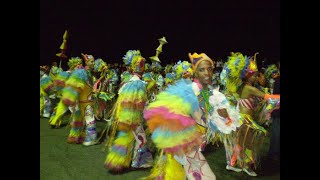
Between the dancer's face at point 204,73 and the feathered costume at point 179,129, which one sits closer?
the feathered costume at point 179,129

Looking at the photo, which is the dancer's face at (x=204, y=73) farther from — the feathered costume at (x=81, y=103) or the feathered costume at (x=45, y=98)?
the feathered costume at (x=45, y=98)

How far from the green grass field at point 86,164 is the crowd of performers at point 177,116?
193 millimetres

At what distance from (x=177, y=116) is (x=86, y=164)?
11.6 ft

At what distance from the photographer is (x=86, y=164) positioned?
615 cm

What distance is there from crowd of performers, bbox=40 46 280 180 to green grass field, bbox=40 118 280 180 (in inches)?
7.6

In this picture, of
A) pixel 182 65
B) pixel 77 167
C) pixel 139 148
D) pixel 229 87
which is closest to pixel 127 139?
pixel 139 148

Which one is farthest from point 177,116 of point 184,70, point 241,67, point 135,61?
point 184,70

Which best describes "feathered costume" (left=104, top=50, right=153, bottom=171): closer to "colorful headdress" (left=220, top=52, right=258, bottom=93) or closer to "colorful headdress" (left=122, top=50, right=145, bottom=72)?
"colorful headdress" (left=122, top=50, right=145, bottom=72)

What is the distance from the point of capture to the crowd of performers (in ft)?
11.0

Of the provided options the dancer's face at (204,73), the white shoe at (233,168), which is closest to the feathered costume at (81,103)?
the white shoe at (233,168)

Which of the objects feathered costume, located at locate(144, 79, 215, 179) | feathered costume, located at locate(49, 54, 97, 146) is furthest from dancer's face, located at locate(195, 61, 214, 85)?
feathered costume, located at locate(49, 54, 97, 146)

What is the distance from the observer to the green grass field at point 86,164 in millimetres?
5527

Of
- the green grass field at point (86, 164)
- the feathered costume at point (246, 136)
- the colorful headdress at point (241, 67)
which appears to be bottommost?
the green grass field at point (86, 164)

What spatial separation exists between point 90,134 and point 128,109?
2350 mm
